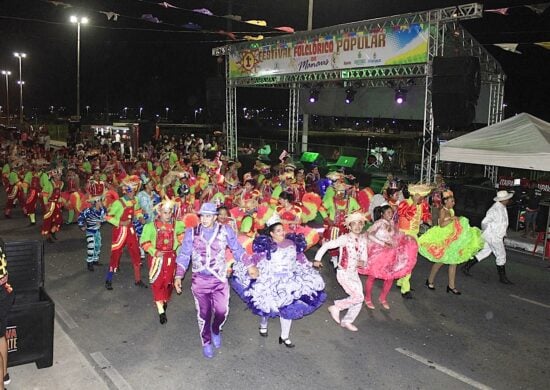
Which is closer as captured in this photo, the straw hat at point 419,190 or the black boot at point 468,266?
the straw hat at point 419,190

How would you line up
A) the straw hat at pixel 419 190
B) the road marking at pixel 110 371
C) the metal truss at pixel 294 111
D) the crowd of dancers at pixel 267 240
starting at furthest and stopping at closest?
the metal truss at pixel 294 111 < the straw hat at pixel 419 190 < the crowd of dancers at pixel 267 240 < the road marking at pixel 110 371

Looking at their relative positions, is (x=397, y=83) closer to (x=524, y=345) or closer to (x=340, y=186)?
(x=340, y=186)

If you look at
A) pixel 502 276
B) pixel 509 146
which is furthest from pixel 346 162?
pixel 502 276

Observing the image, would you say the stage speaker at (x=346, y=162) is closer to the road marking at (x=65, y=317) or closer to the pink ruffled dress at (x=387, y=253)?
the pink ruffled dress at (x=387, y=253)

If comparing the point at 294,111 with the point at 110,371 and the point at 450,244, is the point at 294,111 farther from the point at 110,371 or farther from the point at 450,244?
the point at 110,371

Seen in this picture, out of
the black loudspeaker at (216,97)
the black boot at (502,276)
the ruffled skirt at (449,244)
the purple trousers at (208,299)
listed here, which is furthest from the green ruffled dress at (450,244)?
the black loudspeaker at (216,97)

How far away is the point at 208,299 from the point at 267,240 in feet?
3.06

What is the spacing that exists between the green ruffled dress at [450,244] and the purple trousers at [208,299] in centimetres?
397

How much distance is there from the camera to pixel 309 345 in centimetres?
627

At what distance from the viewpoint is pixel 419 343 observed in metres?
6.46

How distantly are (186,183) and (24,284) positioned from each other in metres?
7.38

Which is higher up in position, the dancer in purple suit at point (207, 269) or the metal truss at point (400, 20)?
the metal truss at point (400, 20)

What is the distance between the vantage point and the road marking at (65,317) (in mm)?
6648

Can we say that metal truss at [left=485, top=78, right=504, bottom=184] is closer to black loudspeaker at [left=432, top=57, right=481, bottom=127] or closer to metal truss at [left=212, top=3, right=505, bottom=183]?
metal truss at [left=212, top=3, right=505, bottom=183]
